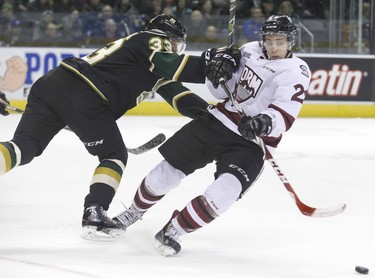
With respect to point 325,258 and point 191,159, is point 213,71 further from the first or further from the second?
point 325,258

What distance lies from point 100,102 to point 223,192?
2.18 ft

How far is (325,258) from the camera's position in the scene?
324 centimetres

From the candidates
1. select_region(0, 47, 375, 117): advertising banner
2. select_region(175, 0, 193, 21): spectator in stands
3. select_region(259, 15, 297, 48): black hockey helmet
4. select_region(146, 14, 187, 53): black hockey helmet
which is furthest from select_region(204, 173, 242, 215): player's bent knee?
select_region(175, 0, 193, 21): spectator in stands

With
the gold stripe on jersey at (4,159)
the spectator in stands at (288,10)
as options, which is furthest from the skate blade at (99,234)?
the spectator in stands at (288,10)

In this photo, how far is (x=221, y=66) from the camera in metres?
3.24

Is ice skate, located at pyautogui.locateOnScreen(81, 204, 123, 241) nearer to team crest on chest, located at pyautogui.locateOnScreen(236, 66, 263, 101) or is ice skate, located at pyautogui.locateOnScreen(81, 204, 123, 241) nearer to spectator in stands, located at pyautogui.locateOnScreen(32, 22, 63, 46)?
team crest on chest, located at pyautogui.locateOnScreen(236, 66, 263, 101)

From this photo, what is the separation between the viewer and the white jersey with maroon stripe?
3.17m

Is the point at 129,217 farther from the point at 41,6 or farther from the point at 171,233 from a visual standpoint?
the point at 41,6

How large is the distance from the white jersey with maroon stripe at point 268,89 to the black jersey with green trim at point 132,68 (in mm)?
145

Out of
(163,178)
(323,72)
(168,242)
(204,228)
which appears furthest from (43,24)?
(168,242)

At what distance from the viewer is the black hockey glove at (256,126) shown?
3062 mm

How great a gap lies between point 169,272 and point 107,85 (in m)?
0.86

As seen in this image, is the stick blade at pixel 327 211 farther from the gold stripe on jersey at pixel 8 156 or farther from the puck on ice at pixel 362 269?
the gold stripe on jersey at pixel 8 156

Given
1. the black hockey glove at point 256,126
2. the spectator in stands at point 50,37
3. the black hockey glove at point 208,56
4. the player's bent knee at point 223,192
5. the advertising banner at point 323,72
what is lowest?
the advertising banner at point 323,72
